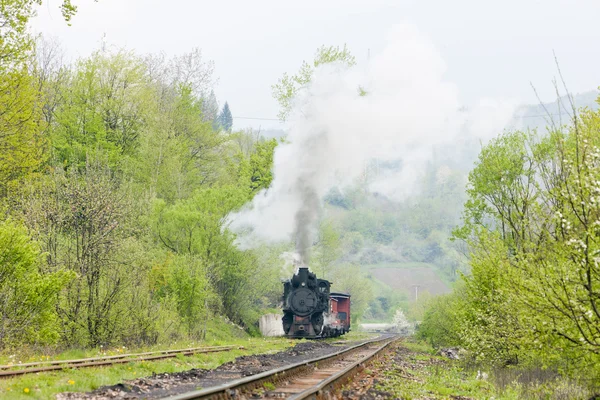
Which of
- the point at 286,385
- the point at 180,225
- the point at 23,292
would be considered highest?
the point at 180,225

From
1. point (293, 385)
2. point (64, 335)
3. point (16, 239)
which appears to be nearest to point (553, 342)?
point (293, 385)

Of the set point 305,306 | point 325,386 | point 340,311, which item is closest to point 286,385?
point 325,386

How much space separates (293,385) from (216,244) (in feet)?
85.5

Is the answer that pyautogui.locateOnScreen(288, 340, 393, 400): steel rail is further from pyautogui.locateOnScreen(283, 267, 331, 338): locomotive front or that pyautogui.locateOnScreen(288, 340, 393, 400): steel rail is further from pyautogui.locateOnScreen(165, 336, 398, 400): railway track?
pyautogui.locateOnScreen(283, 267, 331, 338): locomotive front

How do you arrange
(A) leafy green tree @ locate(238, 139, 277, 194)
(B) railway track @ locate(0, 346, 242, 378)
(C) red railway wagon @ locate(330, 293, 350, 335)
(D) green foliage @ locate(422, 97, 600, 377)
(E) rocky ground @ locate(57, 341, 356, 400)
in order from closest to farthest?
(E) rocky ground @ locate(57, 341, 356, 400) → (D) green foliage @ locate(422, 97, 600, 377) → (B) railway track @ locate(0, 346, 242, 378) → (C) red railway wagon @ locate(330, 293, 350, 335) → (A) leafy green tree @ locate(238, 139, 277, 194)

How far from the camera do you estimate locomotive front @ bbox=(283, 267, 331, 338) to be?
1384 inches

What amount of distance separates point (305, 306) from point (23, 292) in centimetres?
2029

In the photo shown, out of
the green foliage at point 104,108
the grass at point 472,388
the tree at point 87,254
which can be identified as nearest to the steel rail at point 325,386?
the grass at point 472,388

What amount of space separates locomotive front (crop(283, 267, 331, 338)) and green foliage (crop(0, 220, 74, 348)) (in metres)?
18.8

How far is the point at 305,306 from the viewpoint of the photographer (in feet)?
115

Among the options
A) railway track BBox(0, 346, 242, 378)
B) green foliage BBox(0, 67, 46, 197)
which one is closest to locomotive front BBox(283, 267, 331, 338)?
railway track BBox(0, 346, 242, 378)

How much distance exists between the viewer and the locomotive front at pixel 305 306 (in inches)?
1384

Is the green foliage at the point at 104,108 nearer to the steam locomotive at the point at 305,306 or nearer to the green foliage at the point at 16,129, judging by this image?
the green foliage at the point at 16,129

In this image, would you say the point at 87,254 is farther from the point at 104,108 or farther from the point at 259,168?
the point at 259,168
